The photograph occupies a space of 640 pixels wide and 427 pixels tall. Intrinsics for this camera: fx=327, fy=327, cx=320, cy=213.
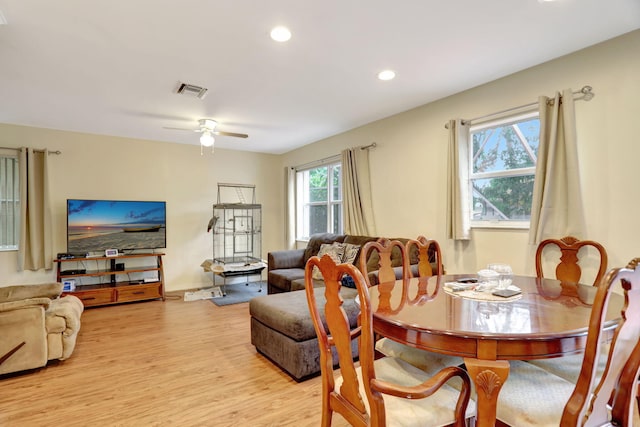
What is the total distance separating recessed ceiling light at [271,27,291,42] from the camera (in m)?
2.18

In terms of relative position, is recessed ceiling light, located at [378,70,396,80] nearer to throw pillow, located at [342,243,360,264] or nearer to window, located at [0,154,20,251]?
throw pillow, located at [342,243,360,264]

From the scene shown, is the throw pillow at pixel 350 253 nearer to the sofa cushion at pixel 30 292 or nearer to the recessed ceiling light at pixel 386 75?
the recessed ceiling light at pixel 386 75

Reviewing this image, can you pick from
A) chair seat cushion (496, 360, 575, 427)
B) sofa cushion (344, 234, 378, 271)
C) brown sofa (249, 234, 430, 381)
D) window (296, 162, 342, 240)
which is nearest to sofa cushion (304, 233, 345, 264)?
sofa cushion (344, 234, 378, 271)

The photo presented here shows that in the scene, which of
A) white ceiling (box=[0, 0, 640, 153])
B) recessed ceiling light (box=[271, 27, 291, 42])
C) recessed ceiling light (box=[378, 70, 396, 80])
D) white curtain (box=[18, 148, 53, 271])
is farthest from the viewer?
white curtain (box=[18, 148, 53, 271])

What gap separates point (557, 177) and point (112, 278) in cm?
563

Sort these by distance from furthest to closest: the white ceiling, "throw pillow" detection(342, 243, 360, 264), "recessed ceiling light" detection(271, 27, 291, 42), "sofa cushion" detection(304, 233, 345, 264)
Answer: "sofa cushion" detection(304, 233, 345, 264)
"throw pillow" detection(342, 243, 360, 264)
"recessed ceiling light" detection(271, 27, 291, 42)
the white ceiling

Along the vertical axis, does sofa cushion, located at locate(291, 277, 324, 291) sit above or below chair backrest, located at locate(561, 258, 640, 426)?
below

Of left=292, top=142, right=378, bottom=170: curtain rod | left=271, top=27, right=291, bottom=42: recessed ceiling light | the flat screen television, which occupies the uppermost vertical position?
left=271, top=27, right=291, bottom=42: recessed ceiling light

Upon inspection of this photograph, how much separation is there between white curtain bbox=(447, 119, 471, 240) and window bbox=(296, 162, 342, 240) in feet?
7.17

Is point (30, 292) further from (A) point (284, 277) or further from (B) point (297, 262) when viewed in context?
(B) point (297, 262)

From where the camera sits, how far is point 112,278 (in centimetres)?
490

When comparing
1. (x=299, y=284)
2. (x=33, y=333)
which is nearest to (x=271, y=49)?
(x=299, y=284)

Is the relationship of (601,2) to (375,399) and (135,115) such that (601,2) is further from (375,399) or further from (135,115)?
(135,115)

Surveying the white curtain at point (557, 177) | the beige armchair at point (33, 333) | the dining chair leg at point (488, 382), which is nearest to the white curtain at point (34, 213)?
the beige armchair at point (33, 333)
